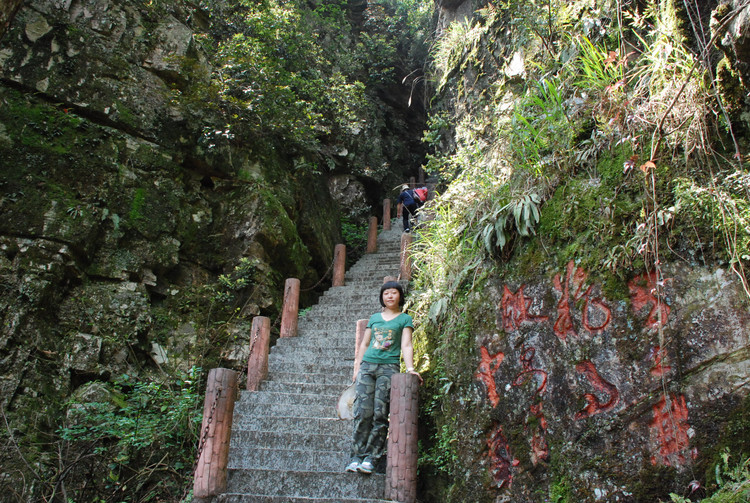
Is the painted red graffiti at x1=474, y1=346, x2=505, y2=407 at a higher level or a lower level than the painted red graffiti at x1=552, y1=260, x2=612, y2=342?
lower

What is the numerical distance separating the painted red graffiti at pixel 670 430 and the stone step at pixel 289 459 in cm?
241

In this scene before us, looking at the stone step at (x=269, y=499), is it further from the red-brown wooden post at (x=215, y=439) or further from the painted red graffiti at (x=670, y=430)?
the painted red graffiti at (x=670, y=430)

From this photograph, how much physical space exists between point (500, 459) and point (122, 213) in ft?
17.4

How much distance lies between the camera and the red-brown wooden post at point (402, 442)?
349 cm

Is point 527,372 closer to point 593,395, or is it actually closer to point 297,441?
point 593,395

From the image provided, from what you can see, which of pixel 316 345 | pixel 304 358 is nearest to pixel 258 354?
pixel 304 358

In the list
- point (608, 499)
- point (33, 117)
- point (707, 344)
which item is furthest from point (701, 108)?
point (33, 117)

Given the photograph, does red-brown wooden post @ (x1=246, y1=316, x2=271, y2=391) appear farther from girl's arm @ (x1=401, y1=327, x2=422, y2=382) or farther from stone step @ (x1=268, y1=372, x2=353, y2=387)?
girl's arm @ (x1=401, y1=327, x2=422, y2=382)

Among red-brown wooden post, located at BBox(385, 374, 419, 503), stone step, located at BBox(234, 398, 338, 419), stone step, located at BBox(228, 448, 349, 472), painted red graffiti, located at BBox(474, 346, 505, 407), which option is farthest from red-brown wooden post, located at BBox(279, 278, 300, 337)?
painted red graffiti, located at BBox(474, 346, 505, 407)

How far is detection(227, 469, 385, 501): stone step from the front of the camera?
3734 mm

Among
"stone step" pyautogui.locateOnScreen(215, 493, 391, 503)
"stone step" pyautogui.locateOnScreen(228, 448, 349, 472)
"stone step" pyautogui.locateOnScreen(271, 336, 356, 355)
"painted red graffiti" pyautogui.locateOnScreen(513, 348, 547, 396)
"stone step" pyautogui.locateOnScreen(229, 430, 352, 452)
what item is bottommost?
"stone step" pyautogui.locateOnScreen(215, 493, 391, 503)

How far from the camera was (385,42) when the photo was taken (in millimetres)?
14273

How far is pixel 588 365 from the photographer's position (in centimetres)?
311

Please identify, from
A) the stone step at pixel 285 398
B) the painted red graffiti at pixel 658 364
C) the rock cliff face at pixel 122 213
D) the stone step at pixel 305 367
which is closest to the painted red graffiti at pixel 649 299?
the painted red graffiti at pixel 658 364
